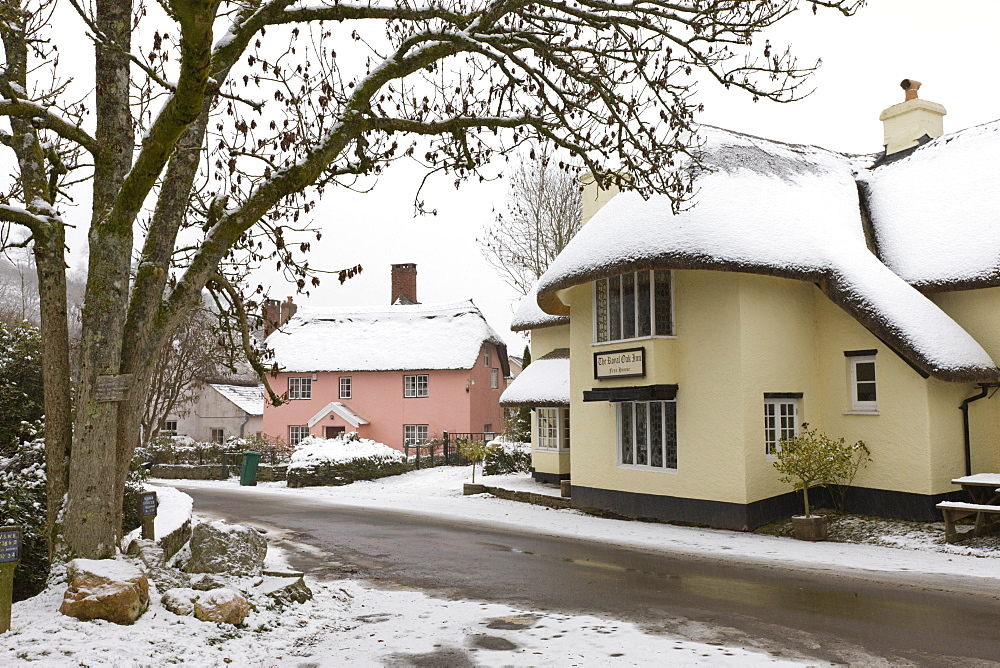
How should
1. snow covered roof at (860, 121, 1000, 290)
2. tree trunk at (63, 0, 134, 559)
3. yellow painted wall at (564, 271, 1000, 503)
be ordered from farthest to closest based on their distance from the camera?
1. snow covered roof at (860, 121, 1000, 290)
2. yellow painted wall at (564, 271, 1000, 503)
3. tree trunk at (63, 0, 134, 559)

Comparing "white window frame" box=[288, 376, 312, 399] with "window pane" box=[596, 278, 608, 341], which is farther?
"white window frame" box=[288, 376, 312, 399]

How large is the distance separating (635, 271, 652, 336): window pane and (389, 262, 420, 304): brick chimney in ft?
108

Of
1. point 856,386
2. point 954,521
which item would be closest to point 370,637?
point 954,521

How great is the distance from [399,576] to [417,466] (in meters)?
20.3

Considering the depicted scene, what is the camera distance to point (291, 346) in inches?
1697

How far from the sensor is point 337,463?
91.2 ft

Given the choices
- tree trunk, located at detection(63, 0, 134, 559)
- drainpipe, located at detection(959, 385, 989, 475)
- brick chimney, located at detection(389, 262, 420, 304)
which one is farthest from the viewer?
brick chimney, located at detection(389, 262, 420, 304)

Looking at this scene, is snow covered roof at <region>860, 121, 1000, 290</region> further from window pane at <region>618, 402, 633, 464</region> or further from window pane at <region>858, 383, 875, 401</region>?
window pane at <region>618, 402, 633, 464</region>

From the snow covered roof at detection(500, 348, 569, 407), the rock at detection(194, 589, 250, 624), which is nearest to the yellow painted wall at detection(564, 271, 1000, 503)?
the snow covered roof at detection(500, 348, 569, 407)

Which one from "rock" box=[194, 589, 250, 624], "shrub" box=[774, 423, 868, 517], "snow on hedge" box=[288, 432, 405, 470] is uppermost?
"shrub" box=[774, 423, 868, 517]

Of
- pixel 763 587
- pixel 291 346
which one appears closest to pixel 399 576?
pixel 763 587

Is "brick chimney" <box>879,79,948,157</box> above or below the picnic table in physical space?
above

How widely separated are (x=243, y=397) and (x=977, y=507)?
141 feet

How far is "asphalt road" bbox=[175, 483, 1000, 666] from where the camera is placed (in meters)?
7.70
